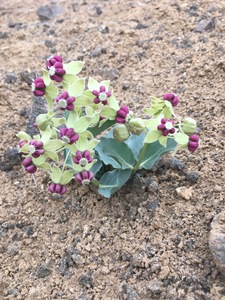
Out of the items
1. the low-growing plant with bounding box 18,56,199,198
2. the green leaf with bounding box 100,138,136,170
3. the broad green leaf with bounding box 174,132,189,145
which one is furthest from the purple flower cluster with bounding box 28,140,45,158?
the broad green leaf with bounding box 174,132,189,145

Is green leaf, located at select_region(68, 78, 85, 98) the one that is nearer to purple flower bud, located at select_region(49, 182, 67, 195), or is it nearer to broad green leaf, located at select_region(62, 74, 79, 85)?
broad green leaf, located at select_region(62, 74, 79, 85)

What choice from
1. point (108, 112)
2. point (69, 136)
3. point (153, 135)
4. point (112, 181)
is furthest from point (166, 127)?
point (112, 181)

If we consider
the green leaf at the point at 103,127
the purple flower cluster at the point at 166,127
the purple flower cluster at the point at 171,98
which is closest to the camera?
the purple flower cluster at the point at 166,127

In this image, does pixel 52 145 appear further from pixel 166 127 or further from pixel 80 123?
pixel 166 127

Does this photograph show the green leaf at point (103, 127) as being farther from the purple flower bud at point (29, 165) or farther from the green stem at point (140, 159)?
the purple flower bud at point (29, 165)

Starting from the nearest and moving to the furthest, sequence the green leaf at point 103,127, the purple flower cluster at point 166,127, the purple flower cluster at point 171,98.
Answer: the purple flower cluster at point 166,127
the purple flower cluster at point 171,98
the green leaf at point 103,127

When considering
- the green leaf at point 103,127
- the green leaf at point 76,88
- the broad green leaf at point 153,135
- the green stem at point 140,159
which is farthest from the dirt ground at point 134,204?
the green leaf at point 76,88

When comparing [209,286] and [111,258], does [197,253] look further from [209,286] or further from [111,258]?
[111,258]
